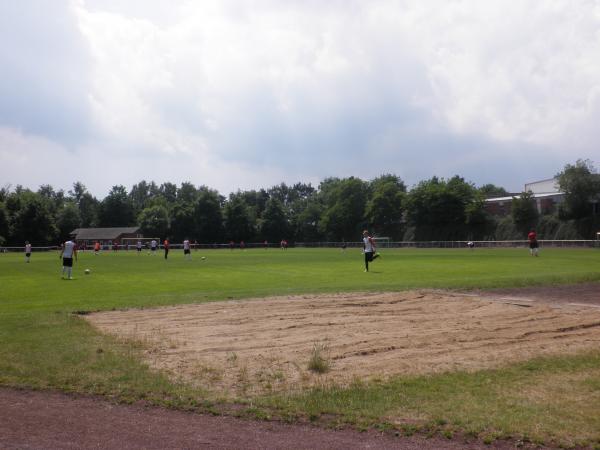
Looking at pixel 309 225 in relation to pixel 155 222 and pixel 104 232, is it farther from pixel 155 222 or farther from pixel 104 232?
pixel 104 232

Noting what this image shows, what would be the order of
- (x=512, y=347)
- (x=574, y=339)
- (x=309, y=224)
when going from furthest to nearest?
(x=309, y=224) < (x=574, y=339) < (x=512, y=347)

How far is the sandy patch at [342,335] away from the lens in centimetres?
878

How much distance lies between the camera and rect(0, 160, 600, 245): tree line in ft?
260

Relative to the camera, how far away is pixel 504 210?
103m

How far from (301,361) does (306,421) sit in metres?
2.68

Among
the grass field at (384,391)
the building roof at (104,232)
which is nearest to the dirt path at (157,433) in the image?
the grass field at (384,391)

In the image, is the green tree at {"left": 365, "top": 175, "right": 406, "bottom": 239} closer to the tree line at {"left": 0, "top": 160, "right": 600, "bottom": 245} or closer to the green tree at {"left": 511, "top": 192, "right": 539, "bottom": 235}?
the tree line at {"left": 0, "top": 160, "right": 600, "bottom": 245}

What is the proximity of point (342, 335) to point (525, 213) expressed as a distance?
7974 cm

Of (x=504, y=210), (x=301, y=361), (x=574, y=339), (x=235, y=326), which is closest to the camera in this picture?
(x=301, y=361)

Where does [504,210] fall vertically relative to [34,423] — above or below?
above

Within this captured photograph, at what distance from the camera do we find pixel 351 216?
12525 centimetres

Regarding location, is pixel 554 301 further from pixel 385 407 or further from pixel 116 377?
pixel 116 377

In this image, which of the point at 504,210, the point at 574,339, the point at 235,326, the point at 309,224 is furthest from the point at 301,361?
the point at 309,224

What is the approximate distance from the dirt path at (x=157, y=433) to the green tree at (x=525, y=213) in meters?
84.1
